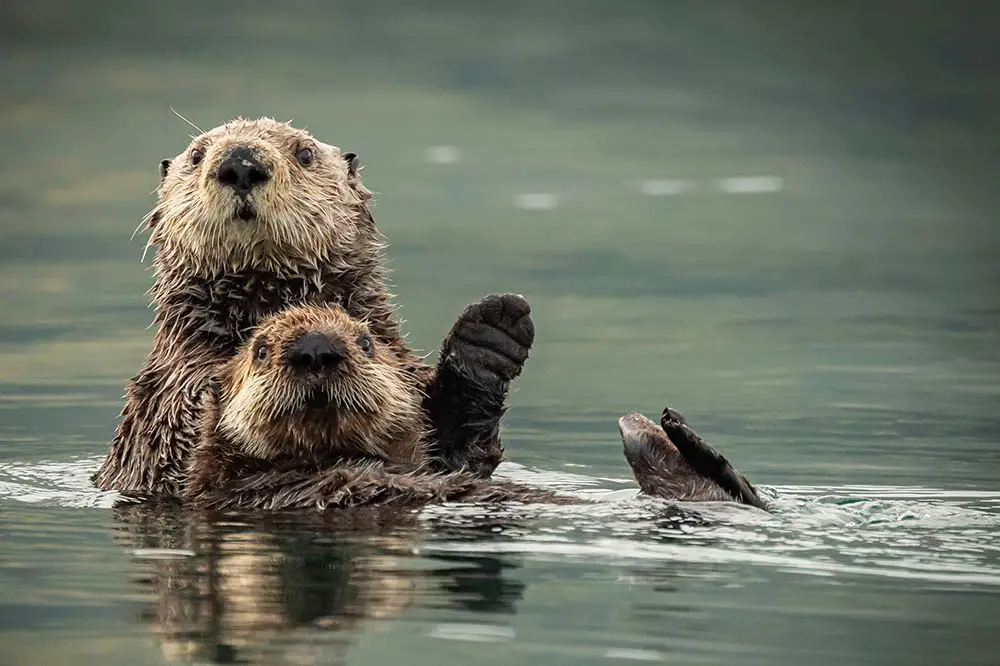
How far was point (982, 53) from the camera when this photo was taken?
A: 73.4 ft

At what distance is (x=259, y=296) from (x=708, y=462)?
1.81 meters

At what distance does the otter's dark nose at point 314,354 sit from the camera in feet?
19.9

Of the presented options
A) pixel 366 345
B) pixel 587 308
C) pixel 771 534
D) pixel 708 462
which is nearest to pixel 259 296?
pixel 366 345

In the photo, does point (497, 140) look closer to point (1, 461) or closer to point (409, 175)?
point (409, 175)

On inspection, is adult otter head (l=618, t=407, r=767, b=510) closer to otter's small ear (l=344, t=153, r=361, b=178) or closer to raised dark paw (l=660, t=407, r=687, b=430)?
raised dark paw (l=660, t=407, r=687, b=430)

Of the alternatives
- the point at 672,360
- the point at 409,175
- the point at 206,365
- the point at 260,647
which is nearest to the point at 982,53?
the point at 409,175

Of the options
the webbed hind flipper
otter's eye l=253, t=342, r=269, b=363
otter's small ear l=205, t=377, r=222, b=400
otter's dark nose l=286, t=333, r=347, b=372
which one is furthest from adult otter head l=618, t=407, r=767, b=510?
otter's small ear l=205, t=377, r=222, b=400

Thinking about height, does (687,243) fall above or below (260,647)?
above

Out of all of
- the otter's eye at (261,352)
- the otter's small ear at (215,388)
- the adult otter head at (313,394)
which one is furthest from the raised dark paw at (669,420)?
the otter's small ear at (215,388)

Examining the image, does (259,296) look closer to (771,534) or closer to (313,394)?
(313,394)

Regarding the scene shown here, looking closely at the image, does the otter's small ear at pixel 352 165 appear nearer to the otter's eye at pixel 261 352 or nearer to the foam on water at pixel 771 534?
the otter's eye at pixel 261 352

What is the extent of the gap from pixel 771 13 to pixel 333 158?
2012cm

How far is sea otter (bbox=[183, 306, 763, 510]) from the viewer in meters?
6.12

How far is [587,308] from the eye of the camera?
13.2 metres
